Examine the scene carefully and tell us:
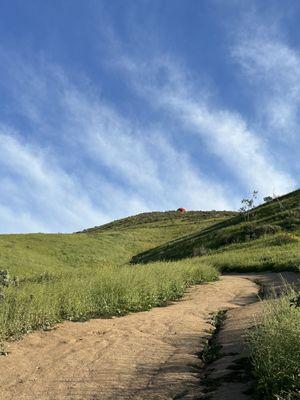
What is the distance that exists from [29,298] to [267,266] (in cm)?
1745

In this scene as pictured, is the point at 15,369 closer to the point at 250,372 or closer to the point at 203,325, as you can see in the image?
the point at 250,372

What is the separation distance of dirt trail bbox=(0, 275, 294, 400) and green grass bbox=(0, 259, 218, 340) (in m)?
0.46

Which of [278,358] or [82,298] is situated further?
[82,298]

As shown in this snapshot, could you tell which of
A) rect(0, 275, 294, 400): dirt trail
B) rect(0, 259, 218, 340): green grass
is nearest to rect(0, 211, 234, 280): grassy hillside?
rect(0, 259, 218, 340): green grass

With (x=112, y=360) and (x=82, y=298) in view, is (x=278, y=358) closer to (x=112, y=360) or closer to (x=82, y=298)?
(x=112, y=360)

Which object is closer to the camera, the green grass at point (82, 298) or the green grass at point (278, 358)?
the green grass at point (278, 358)

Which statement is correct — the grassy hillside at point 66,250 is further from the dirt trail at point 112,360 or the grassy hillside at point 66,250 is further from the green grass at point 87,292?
the dirt trail at point 112,360

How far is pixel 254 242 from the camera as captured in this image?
129 feet

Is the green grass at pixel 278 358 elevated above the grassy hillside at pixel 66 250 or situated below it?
below

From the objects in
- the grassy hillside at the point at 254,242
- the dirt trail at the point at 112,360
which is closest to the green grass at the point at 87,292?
the dirt trail at the point at 112,360

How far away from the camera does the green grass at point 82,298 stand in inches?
411

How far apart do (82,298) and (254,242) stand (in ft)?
93.9

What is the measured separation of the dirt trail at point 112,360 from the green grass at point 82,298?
1.50ft

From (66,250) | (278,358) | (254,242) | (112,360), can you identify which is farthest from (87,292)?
(66,250)
